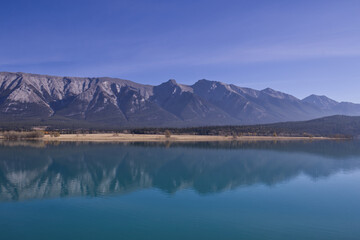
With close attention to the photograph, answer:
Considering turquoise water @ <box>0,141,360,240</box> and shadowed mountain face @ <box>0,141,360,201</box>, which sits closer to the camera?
turquoise water @ <box>0,141,360,240</box>

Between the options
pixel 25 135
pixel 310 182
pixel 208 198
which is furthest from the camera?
pixel 25 135

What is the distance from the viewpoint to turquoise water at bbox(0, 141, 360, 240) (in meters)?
22.6

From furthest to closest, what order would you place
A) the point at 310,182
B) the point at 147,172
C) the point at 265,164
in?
the point at 265,164 < the point at 147,172 < the point at 310,182

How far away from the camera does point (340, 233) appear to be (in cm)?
2241

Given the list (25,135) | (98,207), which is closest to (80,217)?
(98,207)

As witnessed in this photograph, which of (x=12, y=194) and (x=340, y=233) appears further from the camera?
(x=12, y=194)

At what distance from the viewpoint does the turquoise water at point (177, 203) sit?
22562 millimetres

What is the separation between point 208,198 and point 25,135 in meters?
126

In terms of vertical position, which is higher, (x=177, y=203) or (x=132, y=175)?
(x=177, y=203)

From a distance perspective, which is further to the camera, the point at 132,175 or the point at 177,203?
the point at 132,175

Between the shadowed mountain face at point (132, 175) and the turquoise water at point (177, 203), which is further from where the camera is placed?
the shadowed mountain face at point (132, 175)

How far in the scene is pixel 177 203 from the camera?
100 ft

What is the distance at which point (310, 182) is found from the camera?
43.4m

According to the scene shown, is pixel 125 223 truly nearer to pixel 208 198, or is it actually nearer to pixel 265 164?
pixel 208 198
